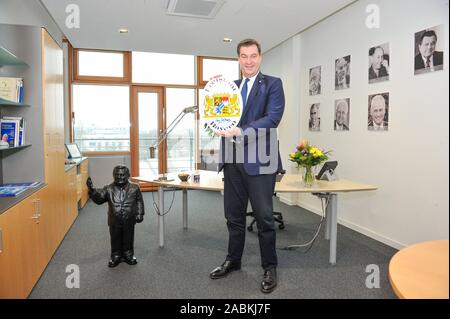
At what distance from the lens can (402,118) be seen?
306 cm

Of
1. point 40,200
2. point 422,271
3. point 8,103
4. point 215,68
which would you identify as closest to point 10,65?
point 8,103

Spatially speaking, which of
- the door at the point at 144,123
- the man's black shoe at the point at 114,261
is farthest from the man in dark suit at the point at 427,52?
the door at the point at 144,123

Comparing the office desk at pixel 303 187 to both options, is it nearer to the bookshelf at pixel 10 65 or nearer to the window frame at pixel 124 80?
the bookshelf at pixel 10 65

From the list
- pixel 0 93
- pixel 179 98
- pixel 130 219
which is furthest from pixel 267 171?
pixel 179 98

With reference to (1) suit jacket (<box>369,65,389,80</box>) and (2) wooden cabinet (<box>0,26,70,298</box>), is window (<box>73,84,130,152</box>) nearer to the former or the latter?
(2) wooden cabinet (<box>0,26,70,298</box>)

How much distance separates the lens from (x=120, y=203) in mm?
2684

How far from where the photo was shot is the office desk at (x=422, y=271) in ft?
1.86

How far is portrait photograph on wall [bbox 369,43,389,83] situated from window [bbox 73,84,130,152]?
4.32 meters

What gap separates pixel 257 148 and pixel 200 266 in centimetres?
119

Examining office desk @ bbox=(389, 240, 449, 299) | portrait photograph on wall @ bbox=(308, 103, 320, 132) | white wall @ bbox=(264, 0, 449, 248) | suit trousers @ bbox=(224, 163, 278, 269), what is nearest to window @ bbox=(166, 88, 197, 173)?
portrait photograph on wall @ bbox=(308, 103, 320, 132)

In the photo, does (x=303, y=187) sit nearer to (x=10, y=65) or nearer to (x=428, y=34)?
(x=428, y=34)

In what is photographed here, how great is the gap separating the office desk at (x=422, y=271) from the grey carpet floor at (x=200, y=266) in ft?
5.29

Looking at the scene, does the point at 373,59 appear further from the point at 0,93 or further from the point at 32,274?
the point at 32,274

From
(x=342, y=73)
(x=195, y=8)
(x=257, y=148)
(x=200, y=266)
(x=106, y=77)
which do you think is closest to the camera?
(x=257, y=148)
